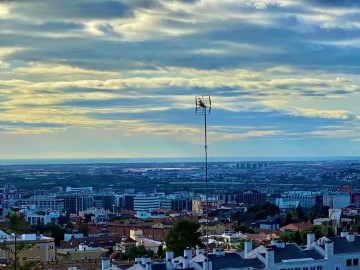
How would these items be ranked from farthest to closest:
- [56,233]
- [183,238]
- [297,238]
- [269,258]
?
[56,233] → [297,238] → [183,238] → [269,258]

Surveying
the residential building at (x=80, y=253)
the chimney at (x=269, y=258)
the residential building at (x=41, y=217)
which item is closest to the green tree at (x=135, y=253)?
the residential building at (x=80, y=253)

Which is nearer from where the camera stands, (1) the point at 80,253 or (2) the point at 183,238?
(2) the point at 183,238

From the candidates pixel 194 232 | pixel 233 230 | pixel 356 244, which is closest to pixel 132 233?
pixel 233 230

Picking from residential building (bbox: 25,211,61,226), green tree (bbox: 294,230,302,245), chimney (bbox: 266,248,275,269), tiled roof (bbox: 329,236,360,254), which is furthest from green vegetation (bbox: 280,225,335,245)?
residential building (bbox: 25,211,61,226)

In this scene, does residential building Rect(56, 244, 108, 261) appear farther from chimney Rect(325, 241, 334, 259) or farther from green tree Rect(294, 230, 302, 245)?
chimney Rect(325, 241, 334, 259)

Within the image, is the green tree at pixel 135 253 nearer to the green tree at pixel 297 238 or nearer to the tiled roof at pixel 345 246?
the green tree at pixel 297 238

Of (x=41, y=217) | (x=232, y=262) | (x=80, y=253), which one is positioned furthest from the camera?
(x=41, y=217)

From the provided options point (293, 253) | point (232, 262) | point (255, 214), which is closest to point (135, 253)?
point (293, 253)

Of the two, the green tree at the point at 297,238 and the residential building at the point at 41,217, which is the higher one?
the green tree at the point at 297,238

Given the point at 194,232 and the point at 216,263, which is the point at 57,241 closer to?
the point at 194,232

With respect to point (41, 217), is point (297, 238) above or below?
above

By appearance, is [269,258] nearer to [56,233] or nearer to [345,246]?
[345,246]
